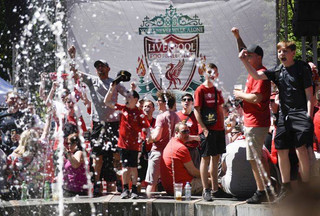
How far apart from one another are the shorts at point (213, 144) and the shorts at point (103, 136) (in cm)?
148

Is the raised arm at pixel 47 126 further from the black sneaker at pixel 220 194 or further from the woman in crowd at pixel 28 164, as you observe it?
the black sneaker at pixel 220 194

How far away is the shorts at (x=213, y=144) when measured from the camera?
797cm

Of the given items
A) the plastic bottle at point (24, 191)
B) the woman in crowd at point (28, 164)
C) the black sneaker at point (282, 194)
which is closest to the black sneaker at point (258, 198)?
the black sneaker at point (282, 194)

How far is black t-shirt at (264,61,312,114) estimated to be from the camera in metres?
6.97

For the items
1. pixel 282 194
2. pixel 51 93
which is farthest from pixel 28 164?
pixel 282 194

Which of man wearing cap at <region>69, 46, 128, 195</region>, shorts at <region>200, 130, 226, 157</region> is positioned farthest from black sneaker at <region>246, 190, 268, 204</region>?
man wearing cap at <region>69, 46, 128, 195</region>

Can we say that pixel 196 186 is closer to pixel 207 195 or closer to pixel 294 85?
pixel 207 195

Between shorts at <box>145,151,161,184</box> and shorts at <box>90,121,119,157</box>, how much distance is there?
579 mm

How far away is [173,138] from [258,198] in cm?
189

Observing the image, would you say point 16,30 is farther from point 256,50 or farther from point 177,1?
point 256,50

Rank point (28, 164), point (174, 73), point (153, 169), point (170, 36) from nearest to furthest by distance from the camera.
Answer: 1. point (153, 169)
2. point (28, 164)
3. point (174, 73)
4. point (170, 36)

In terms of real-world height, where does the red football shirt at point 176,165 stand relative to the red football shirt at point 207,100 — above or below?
below

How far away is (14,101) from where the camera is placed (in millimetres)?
9648

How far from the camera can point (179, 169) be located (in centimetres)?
844
